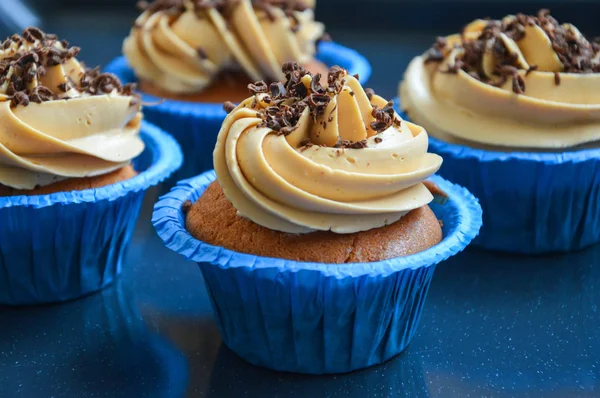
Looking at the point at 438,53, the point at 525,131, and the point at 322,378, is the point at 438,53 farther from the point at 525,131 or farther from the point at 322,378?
the point at 322,378

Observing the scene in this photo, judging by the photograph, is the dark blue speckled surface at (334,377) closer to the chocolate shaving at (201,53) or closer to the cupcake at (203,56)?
the cupcake at (203,56)

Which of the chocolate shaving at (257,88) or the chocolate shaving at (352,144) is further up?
the chocolate shaving at (257,88)


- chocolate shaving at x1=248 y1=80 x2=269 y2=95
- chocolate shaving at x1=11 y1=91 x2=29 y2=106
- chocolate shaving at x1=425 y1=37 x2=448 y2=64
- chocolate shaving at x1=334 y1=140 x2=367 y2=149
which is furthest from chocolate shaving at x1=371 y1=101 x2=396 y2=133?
chocolate shaving at x1=11 y1=91 x2=29 y2=106

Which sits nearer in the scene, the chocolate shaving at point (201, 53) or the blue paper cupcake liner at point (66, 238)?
the blue paper cupcake liner at point (66, 238)

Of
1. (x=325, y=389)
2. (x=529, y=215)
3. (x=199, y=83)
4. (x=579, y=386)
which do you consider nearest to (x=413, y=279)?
(x=325, y=389)

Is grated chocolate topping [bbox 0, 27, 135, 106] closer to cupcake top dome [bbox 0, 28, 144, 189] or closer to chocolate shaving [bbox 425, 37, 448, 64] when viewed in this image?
cupcake top dome [bbox 0, 28, 144, 189]

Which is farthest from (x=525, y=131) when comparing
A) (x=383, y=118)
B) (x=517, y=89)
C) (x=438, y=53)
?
(x=383, y=118)

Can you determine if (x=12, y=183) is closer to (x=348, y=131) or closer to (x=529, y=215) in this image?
(x=348, y=131)

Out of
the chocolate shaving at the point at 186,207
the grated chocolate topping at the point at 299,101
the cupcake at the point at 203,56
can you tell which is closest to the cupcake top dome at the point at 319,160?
the grated chocolate topping at the point at 299,101
